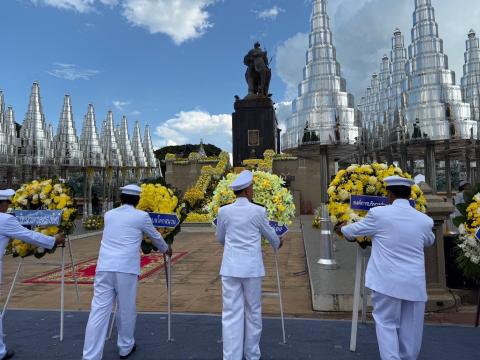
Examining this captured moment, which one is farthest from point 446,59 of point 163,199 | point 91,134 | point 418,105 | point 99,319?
point 91,134

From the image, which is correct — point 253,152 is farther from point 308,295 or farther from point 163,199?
point 163,199

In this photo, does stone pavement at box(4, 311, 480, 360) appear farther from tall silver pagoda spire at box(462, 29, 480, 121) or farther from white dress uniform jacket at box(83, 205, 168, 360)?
tall silver pagoda spire at box(462, 29, 480, 121)

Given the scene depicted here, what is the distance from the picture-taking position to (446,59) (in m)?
8.29

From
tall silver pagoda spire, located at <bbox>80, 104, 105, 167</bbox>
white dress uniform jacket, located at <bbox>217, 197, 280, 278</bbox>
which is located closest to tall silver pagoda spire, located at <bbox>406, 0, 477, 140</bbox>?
white dress uniform jacket, located at <bbox>217, 197, 280, 278</bbox>

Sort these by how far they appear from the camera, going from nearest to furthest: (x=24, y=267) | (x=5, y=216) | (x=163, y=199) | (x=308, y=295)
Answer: (x=5, y=216)
(x=163, y=199)
(x=308, y=295)
(x=24, y=267)

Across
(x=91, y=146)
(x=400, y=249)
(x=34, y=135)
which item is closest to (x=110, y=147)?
(x=91, y=146)

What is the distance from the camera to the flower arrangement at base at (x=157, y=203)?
496cm

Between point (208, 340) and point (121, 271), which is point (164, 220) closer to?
point (121, 271)

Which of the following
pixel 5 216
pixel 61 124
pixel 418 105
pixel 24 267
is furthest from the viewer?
pixel 61 124

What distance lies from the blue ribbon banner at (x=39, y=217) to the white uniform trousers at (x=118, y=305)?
135 cm

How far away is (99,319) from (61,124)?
2679 cm

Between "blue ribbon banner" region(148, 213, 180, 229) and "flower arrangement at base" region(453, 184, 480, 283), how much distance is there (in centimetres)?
415

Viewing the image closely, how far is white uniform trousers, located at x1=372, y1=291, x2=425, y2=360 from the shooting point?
354 cm

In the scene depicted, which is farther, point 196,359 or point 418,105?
point 418,105
